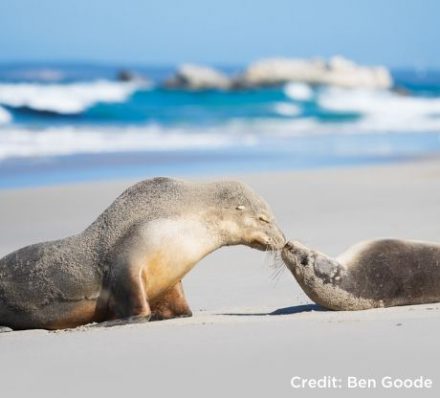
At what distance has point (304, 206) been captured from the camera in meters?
12.3

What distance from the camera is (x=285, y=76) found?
227 ft

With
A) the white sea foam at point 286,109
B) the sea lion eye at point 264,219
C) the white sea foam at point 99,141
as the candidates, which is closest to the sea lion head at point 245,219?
the sea lion eye at point 264,219

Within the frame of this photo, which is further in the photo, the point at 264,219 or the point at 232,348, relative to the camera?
the point at 264,219

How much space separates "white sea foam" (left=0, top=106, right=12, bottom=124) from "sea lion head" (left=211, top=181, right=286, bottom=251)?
2412 cm

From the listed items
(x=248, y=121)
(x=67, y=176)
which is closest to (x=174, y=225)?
(x=67, y=176)

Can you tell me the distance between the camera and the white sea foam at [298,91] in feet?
178

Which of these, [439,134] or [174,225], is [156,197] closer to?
[174,225]

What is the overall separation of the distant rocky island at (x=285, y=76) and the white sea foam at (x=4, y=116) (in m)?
28.8

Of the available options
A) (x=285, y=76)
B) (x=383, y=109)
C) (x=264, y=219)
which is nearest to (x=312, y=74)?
(x=285, y=76)

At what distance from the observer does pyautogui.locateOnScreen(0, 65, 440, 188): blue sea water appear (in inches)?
711

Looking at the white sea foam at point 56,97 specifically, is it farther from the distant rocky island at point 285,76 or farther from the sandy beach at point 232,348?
the sandy beach at point 232,348

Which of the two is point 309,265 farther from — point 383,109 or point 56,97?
point 383,109

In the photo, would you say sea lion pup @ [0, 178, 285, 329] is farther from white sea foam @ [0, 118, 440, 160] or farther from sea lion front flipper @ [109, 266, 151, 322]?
white sea foam @ [0, 118, 440, 160]

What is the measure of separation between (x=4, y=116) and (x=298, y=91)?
29197 mm
